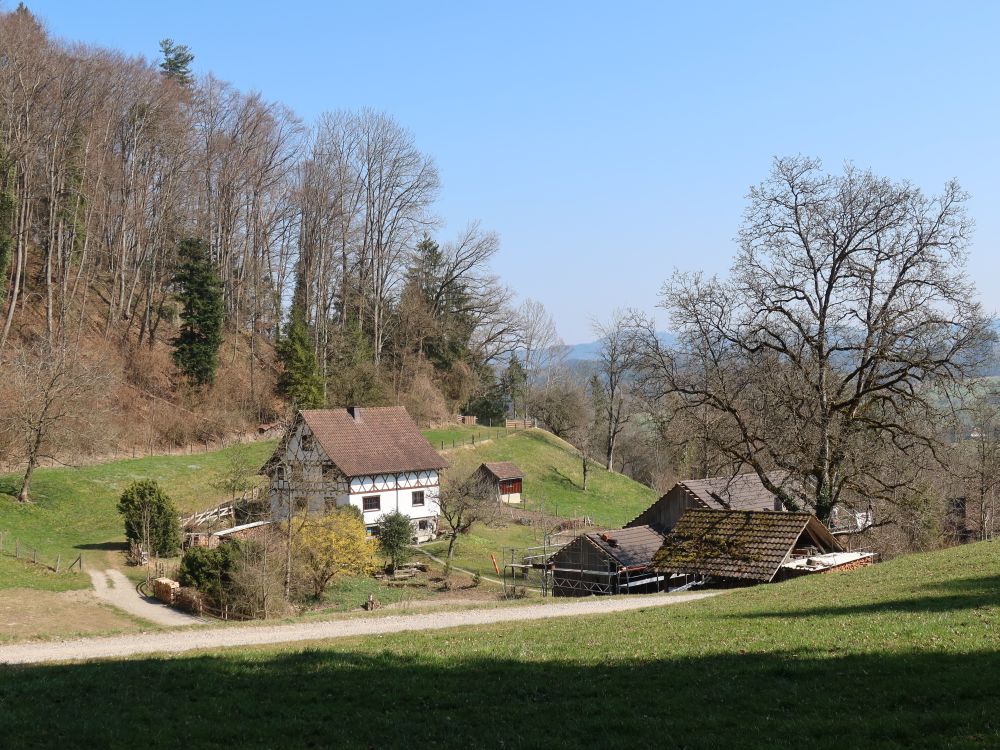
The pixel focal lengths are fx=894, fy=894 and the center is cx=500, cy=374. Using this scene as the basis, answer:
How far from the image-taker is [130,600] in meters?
30.1

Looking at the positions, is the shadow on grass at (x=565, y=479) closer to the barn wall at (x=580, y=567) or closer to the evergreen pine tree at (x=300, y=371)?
the evergreen pine tree at (x=300, y=371)

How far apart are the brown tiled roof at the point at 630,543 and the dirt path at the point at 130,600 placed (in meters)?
15.4

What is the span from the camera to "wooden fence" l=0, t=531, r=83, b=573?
32.4m

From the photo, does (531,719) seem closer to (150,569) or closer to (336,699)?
(336,699)

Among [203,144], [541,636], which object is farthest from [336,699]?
[203,144]

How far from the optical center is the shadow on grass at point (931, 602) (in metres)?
14.9

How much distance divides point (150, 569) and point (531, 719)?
2893 centimetres

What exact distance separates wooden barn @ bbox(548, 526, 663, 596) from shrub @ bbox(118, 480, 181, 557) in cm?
1590

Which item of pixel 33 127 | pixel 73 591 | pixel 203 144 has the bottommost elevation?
pixel 73 591

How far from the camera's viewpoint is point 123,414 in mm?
52688

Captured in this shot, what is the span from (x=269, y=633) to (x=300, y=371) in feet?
144

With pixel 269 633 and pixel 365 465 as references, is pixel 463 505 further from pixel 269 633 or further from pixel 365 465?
pixel 269 633

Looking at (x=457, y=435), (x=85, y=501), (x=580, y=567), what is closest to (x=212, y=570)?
(x=580, y=567)

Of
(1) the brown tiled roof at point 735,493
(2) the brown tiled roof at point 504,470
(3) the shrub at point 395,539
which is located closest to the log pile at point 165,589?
(3) the shrub at point 395,539
